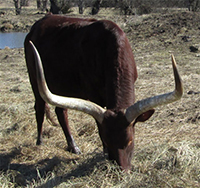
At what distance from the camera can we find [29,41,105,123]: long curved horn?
2928mm

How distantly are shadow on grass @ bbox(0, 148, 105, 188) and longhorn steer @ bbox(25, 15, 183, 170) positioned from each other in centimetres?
37

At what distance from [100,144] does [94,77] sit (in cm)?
137

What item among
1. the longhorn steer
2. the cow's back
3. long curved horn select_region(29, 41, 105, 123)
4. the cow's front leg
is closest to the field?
the cow's front leg

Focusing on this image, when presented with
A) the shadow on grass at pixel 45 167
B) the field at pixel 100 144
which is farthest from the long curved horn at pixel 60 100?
the shadow on grass at pixel 45 167

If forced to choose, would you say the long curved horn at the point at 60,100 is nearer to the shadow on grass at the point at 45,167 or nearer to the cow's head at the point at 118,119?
the cow's head at the point at 118,119

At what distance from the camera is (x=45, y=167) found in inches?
173

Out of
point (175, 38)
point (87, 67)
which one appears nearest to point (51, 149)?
point (87, 67)

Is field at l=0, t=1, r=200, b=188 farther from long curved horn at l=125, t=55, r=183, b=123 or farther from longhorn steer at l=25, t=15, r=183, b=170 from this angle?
long curved horn at l=125, t=55, r=183, b=123

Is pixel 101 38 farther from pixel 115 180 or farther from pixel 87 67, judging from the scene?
pixel 115 180

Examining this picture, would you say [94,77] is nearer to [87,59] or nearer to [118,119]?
[87,59]

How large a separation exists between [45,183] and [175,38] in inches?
394

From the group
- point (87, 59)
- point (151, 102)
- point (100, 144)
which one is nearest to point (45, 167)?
point (100, 144)

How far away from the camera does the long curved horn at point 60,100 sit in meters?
2.93

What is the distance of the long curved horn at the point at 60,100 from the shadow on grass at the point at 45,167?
865 mm
